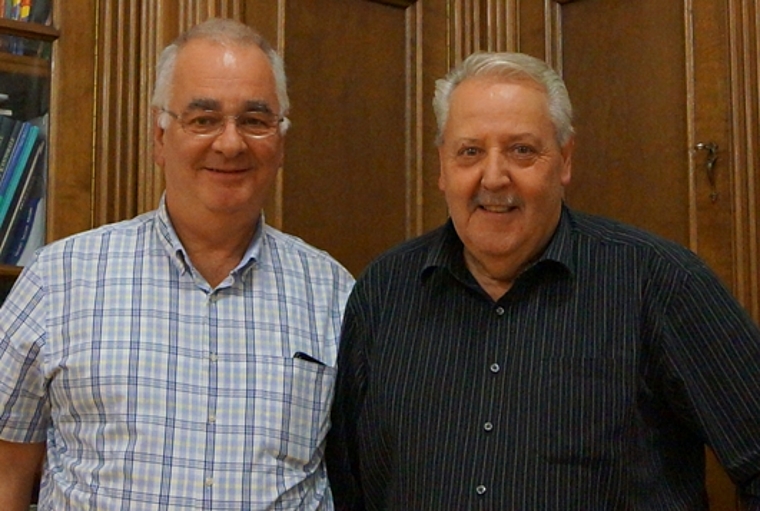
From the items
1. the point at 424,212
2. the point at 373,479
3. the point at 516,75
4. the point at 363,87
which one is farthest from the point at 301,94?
the point at 373,479

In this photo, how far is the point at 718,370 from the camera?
4.85ft

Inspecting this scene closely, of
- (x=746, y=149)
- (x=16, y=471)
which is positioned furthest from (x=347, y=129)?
(x=16, y=471)

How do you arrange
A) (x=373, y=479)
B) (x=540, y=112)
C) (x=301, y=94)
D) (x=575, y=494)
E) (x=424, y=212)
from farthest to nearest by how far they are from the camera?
(x=424, y=212)
(x=301, y=94)
(x=373, y=479)
(x=540, y=112)
(x=575, y=494)

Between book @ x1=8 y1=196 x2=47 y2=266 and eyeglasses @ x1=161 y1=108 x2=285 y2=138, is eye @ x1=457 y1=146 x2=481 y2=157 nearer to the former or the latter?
eyeglasses @ x1=161 y1=108 x2=285 y2=138

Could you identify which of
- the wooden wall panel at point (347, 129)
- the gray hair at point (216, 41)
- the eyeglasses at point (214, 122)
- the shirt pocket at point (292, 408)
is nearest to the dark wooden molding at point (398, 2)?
the wooden wall panel at point (347, 129)

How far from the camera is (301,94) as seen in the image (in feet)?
6.61

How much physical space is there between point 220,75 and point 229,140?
10cm

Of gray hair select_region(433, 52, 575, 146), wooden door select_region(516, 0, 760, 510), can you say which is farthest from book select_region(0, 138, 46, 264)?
wooden door select_region(516, 0, 760, 510)

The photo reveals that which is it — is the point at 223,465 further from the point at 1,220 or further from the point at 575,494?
the point at 1,220

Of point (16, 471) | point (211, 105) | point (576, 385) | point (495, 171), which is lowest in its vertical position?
point (16, 471)

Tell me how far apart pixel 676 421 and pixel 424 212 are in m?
0.79

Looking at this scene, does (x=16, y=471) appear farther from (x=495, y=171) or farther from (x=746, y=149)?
(x=746, y=149)

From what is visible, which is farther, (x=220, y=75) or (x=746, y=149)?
(x=746, y=149)

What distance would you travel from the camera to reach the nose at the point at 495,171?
1.55 meters
